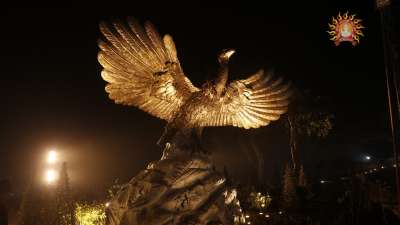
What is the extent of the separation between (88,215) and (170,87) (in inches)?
184

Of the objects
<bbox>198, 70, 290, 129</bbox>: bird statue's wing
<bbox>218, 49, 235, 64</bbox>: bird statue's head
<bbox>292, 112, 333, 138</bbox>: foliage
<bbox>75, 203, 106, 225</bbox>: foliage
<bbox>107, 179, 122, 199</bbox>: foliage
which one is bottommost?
<bbox>75, 203, 106, 225</bbox>: foliage

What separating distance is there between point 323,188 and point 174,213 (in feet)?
27.6

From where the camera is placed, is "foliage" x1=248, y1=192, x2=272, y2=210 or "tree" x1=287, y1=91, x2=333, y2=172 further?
"tree" x1=287, y1=91, x2=333, y2=172

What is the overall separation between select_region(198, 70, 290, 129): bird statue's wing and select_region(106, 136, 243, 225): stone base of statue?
117cm

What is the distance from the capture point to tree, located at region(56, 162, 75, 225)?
9617 millimetres

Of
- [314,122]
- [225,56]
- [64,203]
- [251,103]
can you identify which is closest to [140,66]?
[225,56]

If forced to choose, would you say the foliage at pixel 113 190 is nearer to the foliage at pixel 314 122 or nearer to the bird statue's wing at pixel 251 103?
the bird statue's wing at pixel 251 103

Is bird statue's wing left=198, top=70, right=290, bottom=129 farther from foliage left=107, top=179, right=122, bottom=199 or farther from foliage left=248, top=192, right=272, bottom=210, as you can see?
foliage left=248, top=192, right=272, bottom=210

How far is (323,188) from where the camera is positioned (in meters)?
12.8

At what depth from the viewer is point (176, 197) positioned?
5785 millimetres

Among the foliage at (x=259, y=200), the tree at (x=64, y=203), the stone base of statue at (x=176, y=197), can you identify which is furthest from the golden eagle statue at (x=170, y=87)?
the foliage at (x=259, y=200)

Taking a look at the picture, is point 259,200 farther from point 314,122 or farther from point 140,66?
point 140,66

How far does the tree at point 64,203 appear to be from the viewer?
9617 mm

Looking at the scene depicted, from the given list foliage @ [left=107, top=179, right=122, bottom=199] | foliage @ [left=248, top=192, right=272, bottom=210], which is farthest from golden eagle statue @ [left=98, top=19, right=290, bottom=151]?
foliage @ [left=248, top=192, right=272, bottom=210]
